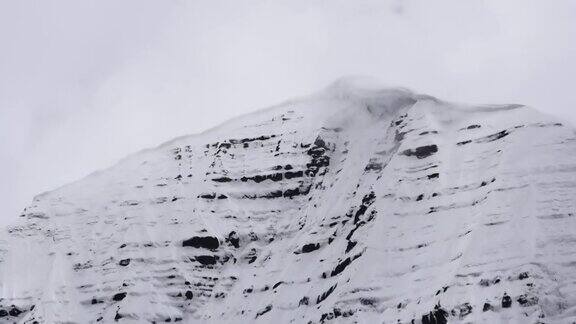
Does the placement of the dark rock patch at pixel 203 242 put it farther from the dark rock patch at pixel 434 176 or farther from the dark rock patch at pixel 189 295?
the dark rock patch at pixel 434 176

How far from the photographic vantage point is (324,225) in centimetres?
15925

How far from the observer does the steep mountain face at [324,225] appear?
132625 millimetres

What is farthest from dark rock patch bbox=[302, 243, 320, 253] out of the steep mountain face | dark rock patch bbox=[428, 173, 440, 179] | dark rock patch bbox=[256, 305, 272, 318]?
dark rock patch bbox=[428, 173, 440, 179]

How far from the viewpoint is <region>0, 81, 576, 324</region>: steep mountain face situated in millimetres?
132625

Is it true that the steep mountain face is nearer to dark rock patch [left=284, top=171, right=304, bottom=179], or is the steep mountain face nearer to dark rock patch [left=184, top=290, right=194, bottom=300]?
dark rock patch [left=284, top=171, right=304, bottom=179]

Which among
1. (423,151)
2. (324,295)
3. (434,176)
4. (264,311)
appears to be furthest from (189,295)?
(423,151)

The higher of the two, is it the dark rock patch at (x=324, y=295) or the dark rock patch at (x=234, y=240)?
the dark rock patch at (x=234, y=240)

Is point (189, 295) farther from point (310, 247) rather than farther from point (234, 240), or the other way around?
point (310, 247)

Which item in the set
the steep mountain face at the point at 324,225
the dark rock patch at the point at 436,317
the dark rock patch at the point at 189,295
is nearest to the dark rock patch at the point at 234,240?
the steep mountain face at the point at 324,225

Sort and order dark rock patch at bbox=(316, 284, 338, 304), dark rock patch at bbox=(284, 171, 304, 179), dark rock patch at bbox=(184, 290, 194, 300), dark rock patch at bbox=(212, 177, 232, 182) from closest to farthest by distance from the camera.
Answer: dark rock patch at bbox=(316, 284, 338, 304)
dark rock patch at bbox=(184, 290, 194, 300)
dark rock patch at bbox=(284, 171, 304, 179)
dark rock patch at bbox=(212, 177, 232, 182)

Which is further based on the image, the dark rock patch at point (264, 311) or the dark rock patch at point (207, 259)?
the dark rock patch at point (207, 259)

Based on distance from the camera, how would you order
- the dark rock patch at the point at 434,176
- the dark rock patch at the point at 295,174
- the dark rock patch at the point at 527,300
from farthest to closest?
the dark rock patch at the point at 295,174 → the dark rock patch at the point at 434,176 → the dark rock patch at the point at 527,300

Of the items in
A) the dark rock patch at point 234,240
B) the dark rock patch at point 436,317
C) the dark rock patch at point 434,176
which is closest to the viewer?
the dark rock patch at point 436,317

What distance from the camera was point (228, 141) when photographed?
186875 mm
